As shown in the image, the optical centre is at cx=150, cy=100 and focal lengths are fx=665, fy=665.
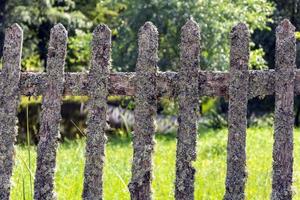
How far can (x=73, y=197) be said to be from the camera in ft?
19.4

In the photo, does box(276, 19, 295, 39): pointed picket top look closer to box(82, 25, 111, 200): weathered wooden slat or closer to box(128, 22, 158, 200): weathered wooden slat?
box(128, 22, 158, 200): weathered wooden slat

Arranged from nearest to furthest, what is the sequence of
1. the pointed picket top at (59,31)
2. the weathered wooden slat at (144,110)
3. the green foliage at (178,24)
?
the weathered wooden slat at (144,110) → the pointed picket top at (59,31) → the green foliage at (178,24)

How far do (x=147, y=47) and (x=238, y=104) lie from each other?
2.20 ft

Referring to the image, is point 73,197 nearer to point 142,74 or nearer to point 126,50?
point 142,74

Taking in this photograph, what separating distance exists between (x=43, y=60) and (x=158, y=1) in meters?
9.11

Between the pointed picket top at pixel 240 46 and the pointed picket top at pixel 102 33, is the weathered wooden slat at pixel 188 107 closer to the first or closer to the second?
the pointed picket top at pixel 240 46

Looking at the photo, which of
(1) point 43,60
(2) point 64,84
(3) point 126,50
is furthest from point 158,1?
(2) point 64,84

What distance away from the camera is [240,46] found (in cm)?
411

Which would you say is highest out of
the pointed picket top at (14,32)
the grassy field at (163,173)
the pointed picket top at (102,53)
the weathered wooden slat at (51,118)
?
the pointed picket top at (14,32)

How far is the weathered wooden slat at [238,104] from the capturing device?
162 inches

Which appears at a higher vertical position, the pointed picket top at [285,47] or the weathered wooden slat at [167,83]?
the pointed picket top at [285,47]

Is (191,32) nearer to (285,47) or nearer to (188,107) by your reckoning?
(188,107)

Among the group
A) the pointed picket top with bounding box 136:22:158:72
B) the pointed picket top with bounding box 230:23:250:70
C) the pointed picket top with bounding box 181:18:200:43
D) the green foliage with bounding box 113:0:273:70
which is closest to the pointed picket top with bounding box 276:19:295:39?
the pointed picket top with bounding box 230:23:250:70

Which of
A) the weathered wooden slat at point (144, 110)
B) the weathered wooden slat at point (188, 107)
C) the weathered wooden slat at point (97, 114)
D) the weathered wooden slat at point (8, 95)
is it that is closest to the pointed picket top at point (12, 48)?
the weathered wooden slat at point (8, 95)
